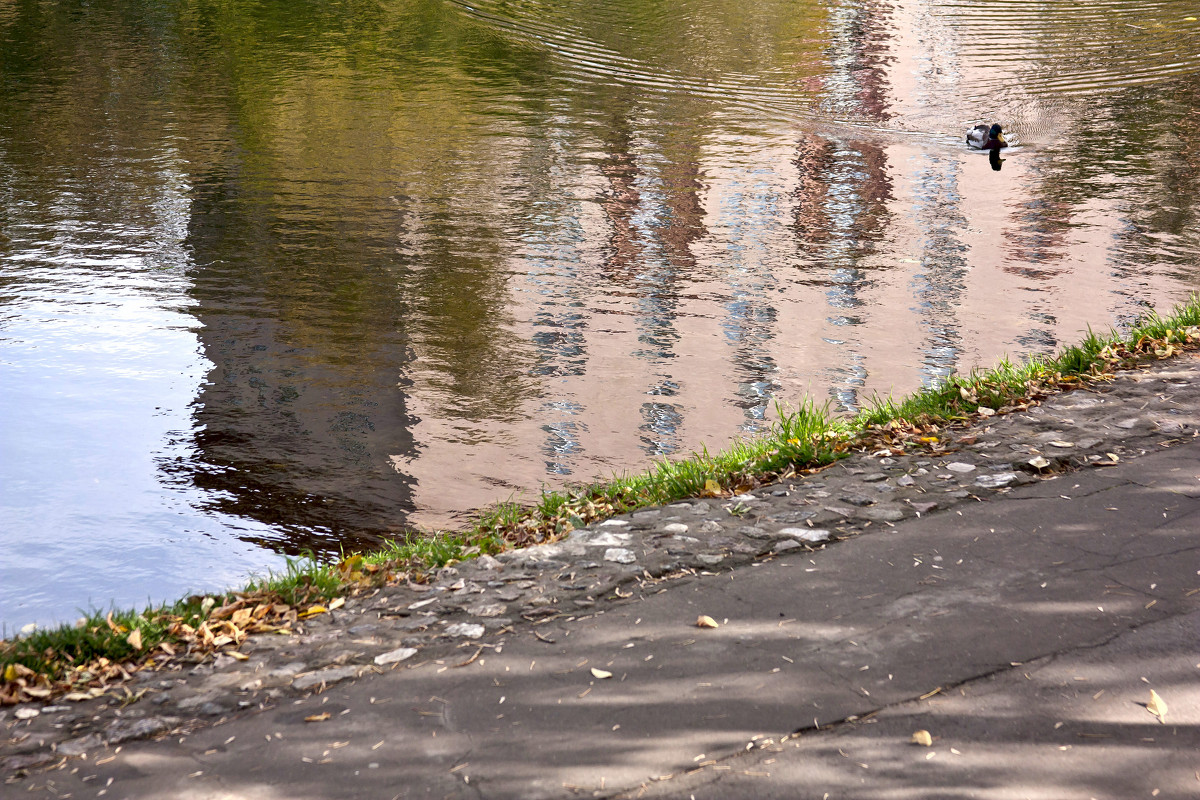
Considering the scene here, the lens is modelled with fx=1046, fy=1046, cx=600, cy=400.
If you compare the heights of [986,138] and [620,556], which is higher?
[986,138]

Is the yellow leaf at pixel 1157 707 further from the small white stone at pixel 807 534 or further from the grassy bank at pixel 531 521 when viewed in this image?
the grassy bank at pixel 531 521

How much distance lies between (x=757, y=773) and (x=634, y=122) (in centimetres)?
1394

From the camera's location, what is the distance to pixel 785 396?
789 centimetres

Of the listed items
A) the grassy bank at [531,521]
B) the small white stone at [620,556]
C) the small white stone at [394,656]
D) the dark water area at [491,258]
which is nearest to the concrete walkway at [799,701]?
the small white stone at [394,656]

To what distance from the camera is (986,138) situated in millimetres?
14148

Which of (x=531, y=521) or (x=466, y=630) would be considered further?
(x=531, y=521)

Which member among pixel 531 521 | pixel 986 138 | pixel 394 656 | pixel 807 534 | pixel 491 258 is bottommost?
pixel 531 521

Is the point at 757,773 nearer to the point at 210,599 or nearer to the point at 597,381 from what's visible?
the point at 210,599

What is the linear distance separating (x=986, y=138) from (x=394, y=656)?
12.6m

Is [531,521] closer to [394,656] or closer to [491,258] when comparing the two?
[394,656]

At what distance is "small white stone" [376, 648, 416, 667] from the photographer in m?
4.10

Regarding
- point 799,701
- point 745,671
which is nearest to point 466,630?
point 745,671

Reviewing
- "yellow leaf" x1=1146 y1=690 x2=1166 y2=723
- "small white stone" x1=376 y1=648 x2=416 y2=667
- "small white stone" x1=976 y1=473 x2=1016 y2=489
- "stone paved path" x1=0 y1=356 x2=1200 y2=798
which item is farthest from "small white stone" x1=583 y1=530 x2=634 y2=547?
"yellow leaf" x1=1146 y1=690 x2=1166 y2=723

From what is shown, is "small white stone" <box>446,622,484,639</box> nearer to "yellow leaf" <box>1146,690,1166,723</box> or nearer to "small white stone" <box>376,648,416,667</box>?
"small white stone" <box>376,648,416,667</box>
